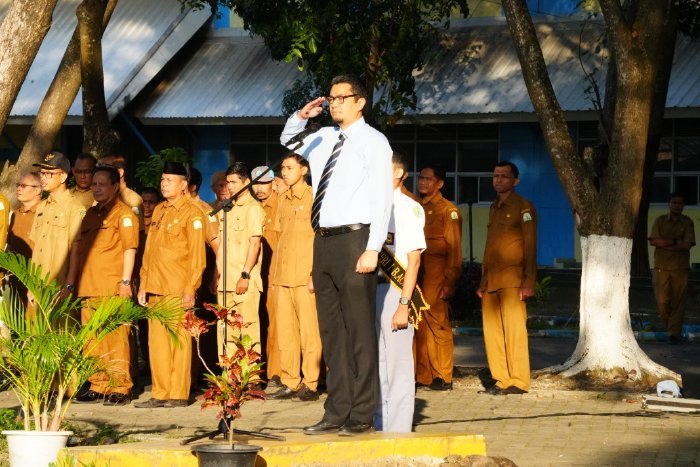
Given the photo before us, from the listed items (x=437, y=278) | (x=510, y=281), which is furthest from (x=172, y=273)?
(x=510, y=281)

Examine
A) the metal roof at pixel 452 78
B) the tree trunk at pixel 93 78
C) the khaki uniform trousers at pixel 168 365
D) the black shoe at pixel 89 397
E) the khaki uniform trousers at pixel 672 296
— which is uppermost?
the metal roof at pixel 452 78

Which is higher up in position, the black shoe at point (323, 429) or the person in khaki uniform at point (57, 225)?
the person in khaki uniform at point (57, 225)

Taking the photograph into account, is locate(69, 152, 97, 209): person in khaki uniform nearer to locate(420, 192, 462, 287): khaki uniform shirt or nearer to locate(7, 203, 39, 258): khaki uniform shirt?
locate(7, 203, 39, 258): khaki uniform shirt

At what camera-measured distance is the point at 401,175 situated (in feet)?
34.2

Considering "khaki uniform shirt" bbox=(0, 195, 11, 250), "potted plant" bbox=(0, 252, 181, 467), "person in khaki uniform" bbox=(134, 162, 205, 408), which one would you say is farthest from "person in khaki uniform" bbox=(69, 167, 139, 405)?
"potted plant" bbox=(0, 252, 181, 467)

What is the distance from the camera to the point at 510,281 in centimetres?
1319

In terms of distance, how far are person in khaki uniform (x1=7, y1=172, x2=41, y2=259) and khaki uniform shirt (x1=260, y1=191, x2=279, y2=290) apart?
2295mm

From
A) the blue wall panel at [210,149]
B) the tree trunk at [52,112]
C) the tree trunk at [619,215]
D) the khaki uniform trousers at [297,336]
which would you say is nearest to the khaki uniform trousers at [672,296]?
the tree trunk at [619,215]

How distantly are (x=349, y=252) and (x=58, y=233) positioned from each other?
16.3 ft

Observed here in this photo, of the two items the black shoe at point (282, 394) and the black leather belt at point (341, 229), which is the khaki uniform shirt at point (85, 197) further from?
the black leather belt at point (341, 229)

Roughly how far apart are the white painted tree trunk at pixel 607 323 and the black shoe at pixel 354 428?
16.6 ft

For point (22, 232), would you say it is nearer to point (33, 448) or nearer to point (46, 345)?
point (46, 345)

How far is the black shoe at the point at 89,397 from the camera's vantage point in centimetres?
1280

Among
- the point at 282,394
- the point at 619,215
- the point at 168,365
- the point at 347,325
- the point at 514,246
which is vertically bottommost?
the point at 282,394
